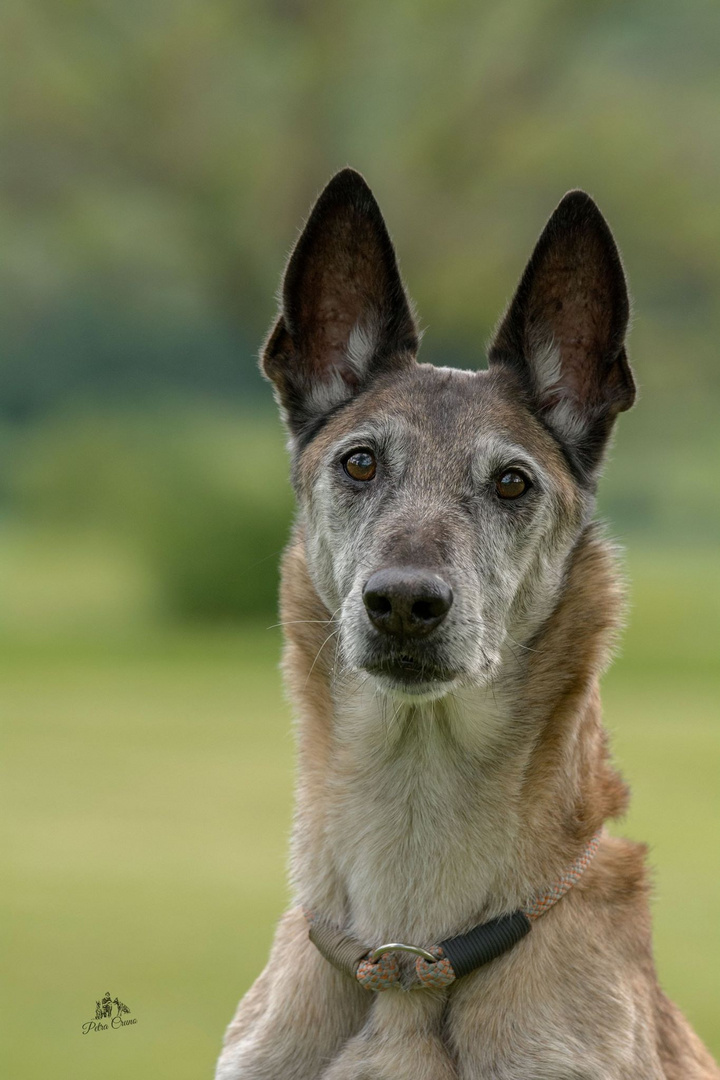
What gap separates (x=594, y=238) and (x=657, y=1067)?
237 cm

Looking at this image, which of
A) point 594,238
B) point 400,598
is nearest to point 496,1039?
point 400,598

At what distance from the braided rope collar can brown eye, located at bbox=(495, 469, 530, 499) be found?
3.59 feet

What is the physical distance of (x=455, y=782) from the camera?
141 inches

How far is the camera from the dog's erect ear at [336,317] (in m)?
3.79

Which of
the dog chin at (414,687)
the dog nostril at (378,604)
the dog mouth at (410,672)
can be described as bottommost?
the dog chin at (414,687)

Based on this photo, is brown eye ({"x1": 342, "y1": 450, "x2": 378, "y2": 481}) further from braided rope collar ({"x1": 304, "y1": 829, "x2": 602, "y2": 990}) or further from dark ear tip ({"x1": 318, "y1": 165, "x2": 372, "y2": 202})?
braided rope collar ({"x1": 304, "y1": 829, "x2": 602, "y2": 990})

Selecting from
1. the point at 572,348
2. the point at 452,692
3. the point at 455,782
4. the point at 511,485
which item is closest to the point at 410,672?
the point at 452,692

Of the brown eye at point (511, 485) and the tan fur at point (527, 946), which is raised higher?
the brown eye at point (511, 485)

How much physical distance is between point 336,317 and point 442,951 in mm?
1966

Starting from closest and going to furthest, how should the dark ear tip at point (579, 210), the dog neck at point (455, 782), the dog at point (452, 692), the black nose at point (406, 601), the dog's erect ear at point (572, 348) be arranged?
the black nose at point (406, 601), the dog at point (452, 692), the dog neck at point (455, 782), the dark ear tip at point (579, 210), the dog's erect ear at point (572, 348)

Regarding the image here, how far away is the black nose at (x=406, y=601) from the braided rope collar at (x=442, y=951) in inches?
32.6

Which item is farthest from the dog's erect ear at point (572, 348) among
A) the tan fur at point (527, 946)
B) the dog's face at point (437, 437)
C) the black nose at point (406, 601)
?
the black nose at point (406, 601)

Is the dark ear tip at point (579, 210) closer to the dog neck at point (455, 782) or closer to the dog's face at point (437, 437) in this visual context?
the dog's face at point (437, 437)

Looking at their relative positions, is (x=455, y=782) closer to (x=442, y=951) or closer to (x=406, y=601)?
(x=442, y=951)
